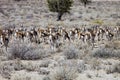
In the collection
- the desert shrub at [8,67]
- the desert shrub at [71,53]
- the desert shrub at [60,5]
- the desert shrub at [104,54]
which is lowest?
the desert shrub at [60,5]

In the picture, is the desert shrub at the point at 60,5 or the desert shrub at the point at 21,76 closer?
the desert shrub at the point at 21,76

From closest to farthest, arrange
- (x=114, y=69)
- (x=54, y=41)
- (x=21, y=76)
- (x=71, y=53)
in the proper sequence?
(x=21, y=76), (x=114, y=69), (x=71, y=53), (x=54, y=41)

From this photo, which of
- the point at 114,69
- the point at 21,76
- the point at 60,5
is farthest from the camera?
the point at 60,5

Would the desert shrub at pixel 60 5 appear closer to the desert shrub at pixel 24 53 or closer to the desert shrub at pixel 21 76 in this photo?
the desert shrub at pixel 24 53

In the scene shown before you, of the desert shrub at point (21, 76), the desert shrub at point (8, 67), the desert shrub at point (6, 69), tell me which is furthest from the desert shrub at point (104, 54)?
the desert shrub at point (21, 76)

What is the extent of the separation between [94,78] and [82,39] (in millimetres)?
9170

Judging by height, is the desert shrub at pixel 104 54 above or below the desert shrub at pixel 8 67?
below

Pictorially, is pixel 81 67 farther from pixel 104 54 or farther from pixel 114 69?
pixel 104 54

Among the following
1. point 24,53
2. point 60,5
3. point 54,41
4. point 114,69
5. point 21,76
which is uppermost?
point 21,76

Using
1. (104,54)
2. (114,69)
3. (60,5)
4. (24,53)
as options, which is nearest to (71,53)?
(104,54)

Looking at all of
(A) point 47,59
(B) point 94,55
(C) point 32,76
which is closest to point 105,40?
(B) point 94,55

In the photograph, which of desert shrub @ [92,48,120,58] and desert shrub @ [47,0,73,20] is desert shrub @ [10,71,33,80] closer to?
desert shrub @ [92,48,120,58]

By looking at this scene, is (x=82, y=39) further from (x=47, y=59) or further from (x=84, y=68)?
(x=84, y=68)

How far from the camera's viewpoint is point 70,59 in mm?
18250
